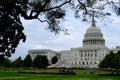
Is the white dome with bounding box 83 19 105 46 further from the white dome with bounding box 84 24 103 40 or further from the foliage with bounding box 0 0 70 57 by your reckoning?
the foliage with bounding box 0 0 70 57

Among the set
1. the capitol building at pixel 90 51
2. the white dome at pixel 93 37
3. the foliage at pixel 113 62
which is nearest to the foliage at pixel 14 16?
the foliage at pixel 113 62

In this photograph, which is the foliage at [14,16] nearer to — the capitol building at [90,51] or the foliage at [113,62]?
the foliage at [113,62]

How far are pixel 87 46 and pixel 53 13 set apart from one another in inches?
6315

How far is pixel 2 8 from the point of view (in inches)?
671

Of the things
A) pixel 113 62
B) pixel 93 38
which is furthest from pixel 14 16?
pixel 93 38

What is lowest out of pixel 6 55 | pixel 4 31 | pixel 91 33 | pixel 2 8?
pixel 6 55

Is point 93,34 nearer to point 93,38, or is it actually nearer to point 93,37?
point 93,37

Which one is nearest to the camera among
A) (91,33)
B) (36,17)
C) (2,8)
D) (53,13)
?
(2,8)

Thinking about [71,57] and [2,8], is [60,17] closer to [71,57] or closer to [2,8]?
[2,8]

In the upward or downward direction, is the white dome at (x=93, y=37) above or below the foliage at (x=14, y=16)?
above

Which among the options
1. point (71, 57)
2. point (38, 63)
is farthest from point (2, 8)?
point (71, 57)

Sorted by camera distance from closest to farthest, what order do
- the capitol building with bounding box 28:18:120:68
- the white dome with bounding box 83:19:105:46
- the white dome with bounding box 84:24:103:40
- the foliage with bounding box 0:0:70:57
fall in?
the foliage with bounding box 0:0:70:57 < the capitol building with bounding box 28:18:120:68 < the white dome with bounding box 83:19:105:46 < the white dome with bounding box 84:24:103:40

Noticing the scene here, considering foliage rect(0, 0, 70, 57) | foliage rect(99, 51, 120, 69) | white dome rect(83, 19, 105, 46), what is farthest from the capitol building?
foliage rect(0, 0, 70, 57)

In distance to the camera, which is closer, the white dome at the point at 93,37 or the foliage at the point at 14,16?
the foliage at the point at 14,16
